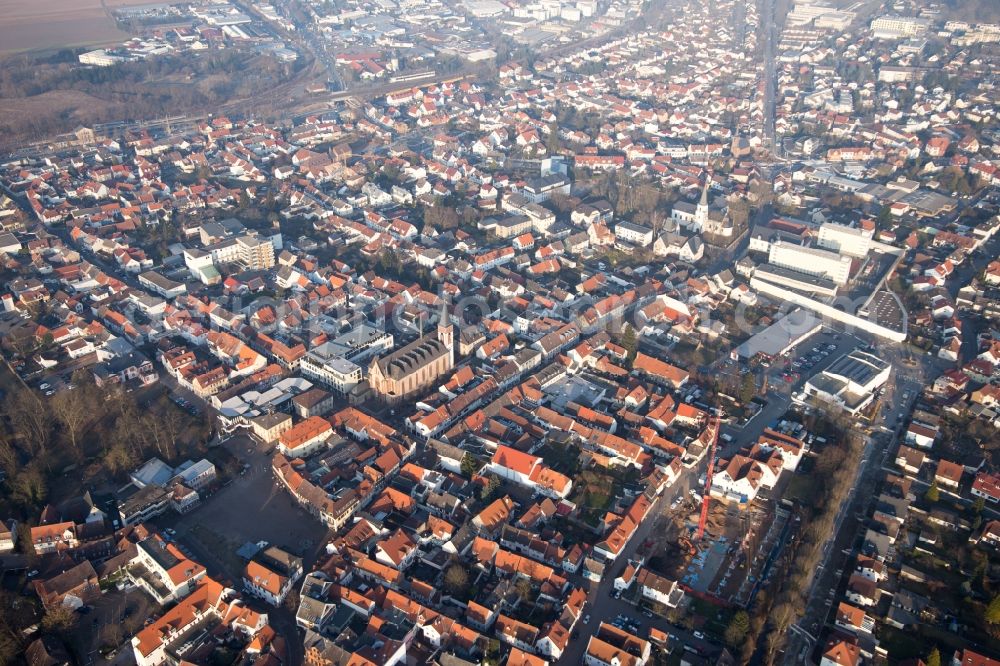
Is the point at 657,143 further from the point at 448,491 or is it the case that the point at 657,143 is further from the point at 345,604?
the point at 345,604

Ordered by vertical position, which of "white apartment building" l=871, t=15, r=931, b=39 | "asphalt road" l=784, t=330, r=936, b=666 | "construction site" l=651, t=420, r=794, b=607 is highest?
"white apartment building" l=871, t=15, r=931, b=39

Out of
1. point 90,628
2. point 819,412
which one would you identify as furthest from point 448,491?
point 819,412

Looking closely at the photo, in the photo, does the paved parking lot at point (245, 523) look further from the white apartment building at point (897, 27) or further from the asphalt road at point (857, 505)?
the white apartment building at point (897, 27)

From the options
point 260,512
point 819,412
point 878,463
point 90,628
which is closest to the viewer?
point 90,628

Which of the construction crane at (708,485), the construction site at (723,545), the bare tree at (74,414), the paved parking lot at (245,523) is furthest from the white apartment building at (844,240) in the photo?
the bare tree at (74,414)

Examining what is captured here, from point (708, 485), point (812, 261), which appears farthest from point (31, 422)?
point (812, 261)

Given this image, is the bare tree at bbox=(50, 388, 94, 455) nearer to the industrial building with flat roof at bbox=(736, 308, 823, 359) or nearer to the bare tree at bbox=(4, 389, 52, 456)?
the bare tree at bbox=(4, 389, 52, 456)

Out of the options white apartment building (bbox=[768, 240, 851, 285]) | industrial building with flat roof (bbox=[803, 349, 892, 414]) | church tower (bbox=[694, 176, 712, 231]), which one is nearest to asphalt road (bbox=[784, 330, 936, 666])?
industrial building with flat roof (bbox=[803, 349, 892, 414])
